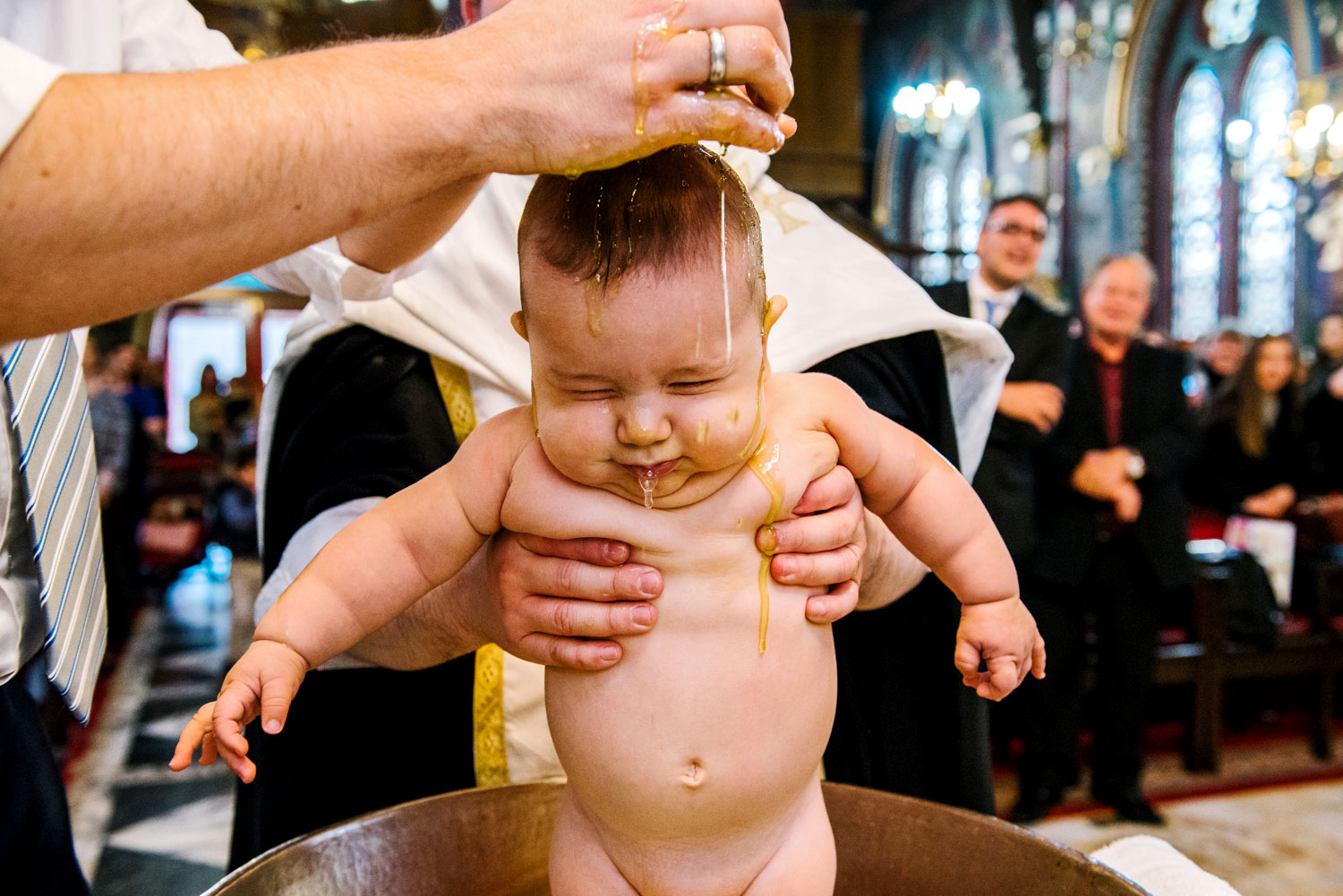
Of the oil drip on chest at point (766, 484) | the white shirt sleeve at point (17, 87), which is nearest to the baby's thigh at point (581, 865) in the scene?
the oil drip on chest at point (766, 484)

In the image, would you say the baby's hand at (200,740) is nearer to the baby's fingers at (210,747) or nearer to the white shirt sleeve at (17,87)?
the baby's fingers at (210,747)

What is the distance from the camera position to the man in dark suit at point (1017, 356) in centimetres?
341

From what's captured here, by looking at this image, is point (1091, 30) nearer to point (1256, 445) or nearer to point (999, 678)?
point (1256, 445)

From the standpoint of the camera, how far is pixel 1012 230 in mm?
3896

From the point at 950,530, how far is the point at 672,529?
1.03 feet

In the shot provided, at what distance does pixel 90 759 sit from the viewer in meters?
4.36

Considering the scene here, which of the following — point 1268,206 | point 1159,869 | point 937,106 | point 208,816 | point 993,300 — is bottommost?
point 208,816

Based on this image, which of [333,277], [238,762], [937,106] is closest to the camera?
[238,762]

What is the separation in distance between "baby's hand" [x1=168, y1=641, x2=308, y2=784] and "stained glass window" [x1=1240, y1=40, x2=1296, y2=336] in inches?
390

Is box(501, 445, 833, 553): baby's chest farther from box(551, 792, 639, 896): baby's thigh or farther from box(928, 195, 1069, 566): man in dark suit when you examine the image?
box(928, 195, 1069, 566): man in dark suit

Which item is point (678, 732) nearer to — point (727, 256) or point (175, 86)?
point (727, 256)

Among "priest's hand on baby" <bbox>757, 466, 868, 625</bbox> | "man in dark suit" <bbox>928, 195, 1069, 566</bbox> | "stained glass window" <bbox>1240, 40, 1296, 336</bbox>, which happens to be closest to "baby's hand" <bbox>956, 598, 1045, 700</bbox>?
"priest's hand on baby" <bbox>757, 466, 868, 625</bbox>

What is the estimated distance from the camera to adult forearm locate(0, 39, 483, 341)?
0.64 m

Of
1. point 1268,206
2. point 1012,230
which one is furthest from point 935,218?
point 1012,230
